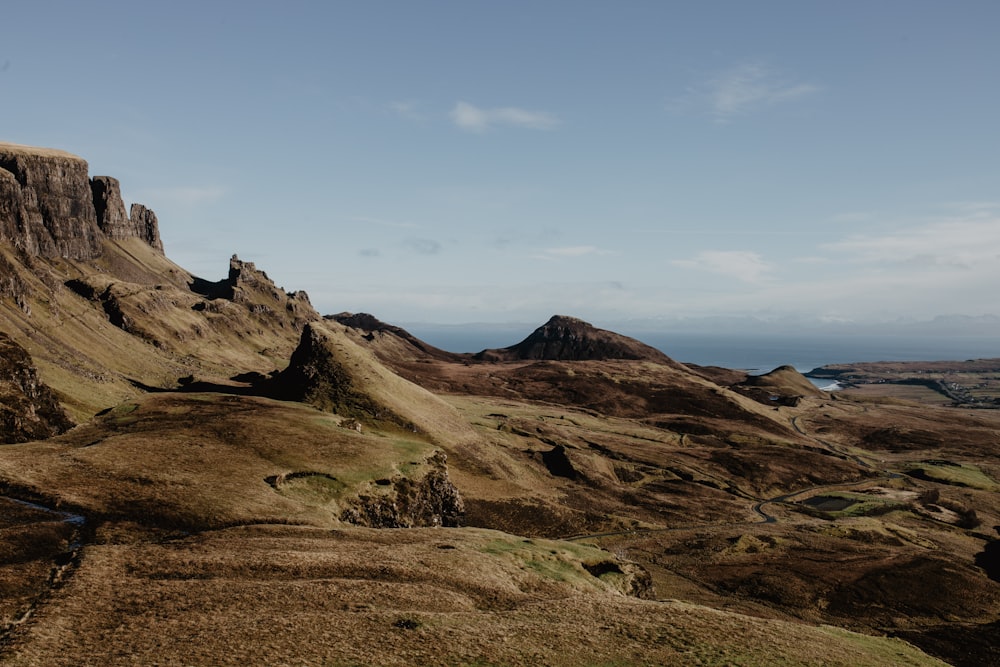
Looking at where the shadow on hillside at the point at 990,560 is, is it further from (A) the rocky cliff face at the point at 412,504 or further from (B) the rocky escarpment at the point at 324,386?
(B) the rocky escarpment at the point at 324,386

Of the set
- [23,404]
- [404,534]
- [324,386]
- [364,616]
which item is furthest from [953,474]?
[23,404]

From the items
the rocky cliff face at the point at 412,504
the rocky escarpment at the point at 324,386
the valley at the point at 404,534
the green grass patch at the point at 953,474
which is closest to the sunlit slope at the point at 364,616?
the valley at the point at 404,534

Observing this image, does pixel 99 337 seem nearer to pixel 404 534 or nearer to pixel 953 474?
pixel 404 534

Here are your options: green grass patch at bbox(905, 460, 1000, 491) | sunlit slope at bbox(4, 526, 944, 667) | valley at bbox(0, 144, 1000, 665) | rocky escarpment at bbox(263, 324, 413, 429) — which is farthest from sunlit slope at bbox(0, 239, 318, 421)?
green grass patch at bbox(905, 460, 1000, 491)

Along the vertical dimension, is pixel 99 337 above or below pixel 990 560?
above

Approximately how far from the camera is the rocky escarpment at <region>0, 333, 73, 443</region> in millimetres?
58906

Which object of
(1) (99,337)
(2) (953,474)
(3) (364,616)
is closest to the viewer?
(3) (364,616)

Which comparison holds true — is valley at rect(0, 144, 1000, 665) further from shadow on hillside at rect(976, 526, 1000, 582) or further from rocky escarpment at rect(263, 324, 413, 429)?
shadow on hillside at rect(976, 526, 1000, 582)

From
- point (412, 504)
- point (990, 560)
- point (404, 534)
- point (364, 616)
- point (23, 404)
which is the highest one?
point (23, 404)

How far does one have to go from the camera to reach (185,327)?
7470 inches

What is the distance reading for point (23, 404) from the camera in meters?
62.8

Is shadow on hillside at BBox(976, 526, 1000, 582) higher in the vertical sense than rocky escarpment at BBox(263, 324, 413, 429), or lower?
lower

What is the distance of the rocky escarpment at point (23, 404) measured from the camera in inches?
2319

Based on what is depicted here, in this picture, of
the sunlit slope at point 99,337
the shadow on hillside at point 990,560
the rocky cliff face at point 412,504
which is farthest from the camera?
the sunlit slope at point 99,337
